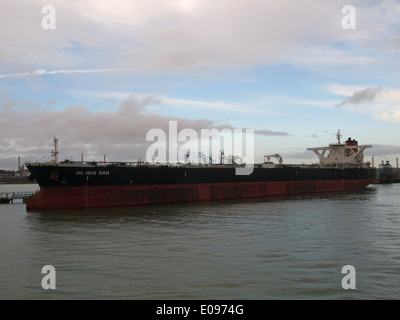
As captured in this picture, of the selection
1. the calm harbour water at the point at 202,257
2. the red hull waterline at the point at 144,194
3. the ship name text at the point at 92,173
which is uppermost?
the ship name text at the point at 92,173

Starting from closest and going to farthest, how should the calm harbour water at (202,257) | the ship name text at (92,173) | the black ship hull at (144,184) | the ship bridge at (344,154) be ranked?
the calm harbour water at (202,257), the black ship hull at (144,184), the ship name text at (92,173), the ship bridge at (344,154)

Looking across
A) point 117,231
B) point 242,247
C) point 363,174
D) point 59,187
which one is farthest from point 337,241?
point 363,174

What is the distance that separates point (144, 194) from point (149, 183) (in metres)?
1.29

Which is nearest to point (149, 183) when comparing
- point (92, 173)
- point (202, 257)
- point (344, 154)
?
point (92, 173)

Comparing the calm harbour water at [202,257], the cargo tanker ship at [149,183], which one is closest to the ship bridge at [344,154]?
the cargo tanker ship at [149,183]

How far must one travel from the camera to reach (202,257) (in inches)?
557

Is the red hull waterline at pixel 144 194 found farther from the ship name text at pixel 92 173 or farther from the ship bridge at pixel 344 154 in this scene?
the ship bridge at pixel 344 154

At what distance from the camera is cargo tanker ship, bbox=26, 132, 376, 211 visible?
3070 centimetres

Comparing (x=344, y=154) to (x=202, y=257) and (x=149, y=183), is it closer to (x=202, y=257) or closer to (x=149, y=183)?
(x=149, y=183)

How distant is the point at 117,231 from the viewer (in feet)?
65.9

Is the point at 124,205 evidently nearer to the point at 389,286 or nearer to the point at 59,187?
the point at 59,187

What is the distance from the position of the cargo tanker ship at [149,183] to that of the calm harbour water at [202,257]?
6.46m

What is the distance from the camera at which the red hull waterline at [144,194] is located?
1210 inches
